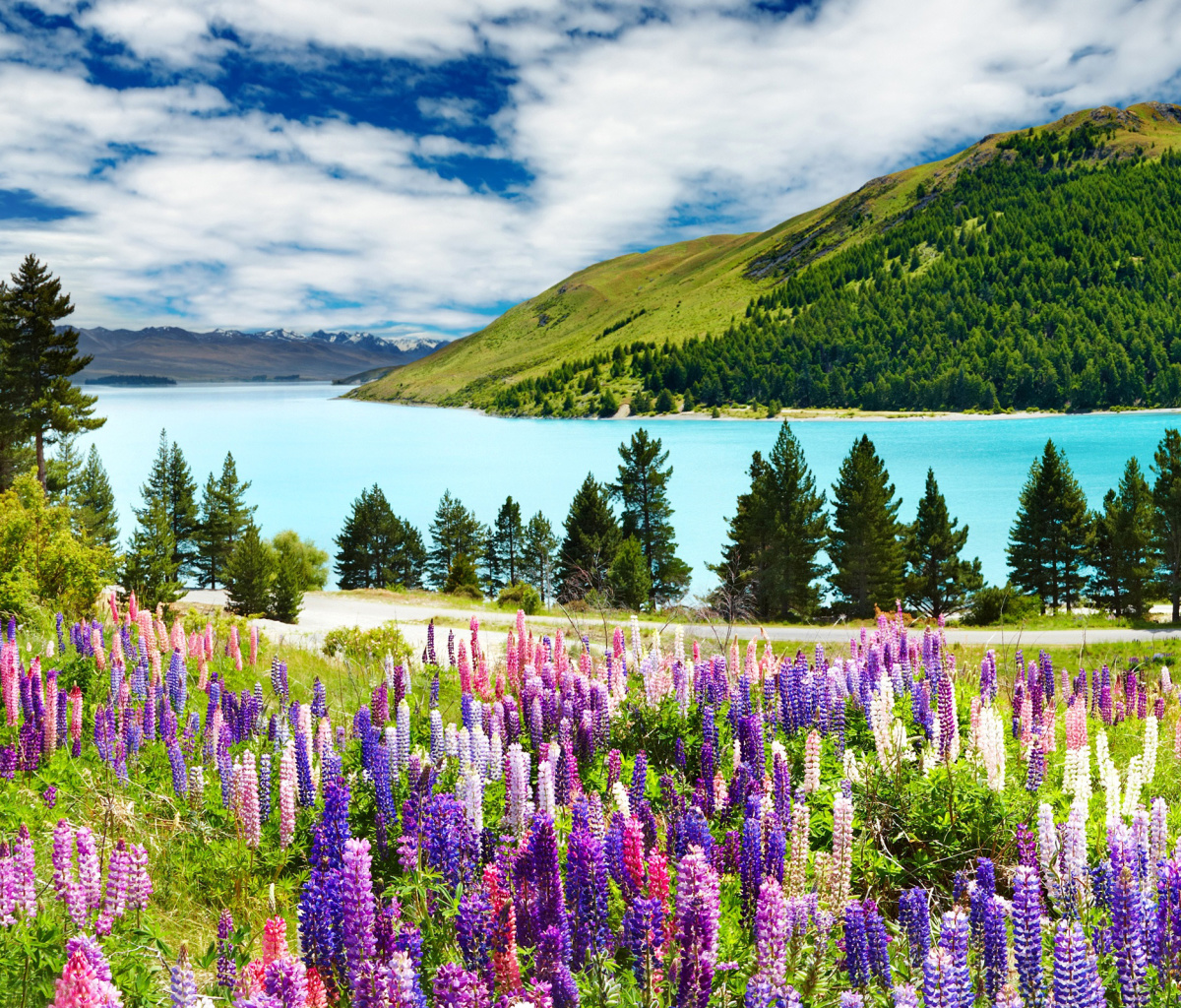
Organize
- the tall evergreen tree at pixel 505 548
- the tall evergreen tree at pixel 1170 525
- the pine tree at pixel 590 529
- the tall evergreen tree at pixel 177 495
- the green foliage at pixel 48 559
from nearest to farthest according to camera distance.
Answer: the green foliage at pixel 48 559, the tall evergreen tree at pixel 1170 525, the pine tree at pixel 590 529, the tall evergreen tree at pixel 177 495, the tall evergreen tree at pixel 505 548

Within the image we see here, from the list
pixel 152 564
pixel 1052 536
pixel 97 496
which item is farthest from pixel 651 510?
pixel 97 496

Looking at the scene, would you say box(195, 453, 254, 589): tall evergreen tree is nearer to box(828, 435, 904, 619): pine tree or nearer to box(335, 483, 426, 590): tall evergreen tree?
box(335, 483, 426, 590): tall evergreen tree

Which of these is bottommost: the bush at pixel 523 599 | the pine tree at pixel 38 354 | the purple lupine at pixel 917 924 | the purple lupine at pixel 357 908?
the bush at pixel 523 599

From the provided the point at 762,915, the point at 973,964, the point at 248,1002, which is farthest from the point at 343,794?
the point at 973,964

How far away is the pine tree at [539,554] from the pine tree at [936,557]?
Answer: 33.1 meters

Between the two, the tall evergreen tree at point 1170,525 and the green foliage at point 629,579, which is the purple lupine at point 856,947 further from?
the tall evergreen tree at point 1170,525

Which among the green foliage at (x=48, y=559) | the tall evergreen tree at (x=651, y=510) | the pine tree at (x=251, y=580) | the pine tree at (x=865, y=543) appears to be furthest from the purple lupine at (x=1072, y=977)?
the tall evergreen tree at (x=651, y=510)

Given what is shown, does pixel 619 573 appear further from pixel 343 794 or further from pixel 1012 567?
pixel 343 794

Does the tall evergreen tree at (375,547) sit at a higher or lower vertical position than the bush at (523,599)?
higher

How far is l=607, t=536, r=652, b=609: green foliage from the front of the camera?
58406 mm

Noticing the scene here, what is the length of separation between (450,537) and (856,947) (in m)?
89.2

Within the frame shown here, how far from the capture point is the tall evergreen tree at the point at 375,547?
3322 inches

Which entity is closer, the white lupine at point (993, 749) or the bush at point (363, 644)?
the white lupine at point (993, 749)

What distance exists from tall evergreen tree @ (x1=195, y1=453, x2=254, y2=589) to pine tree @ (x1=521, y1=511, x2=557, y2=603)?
2827cm
